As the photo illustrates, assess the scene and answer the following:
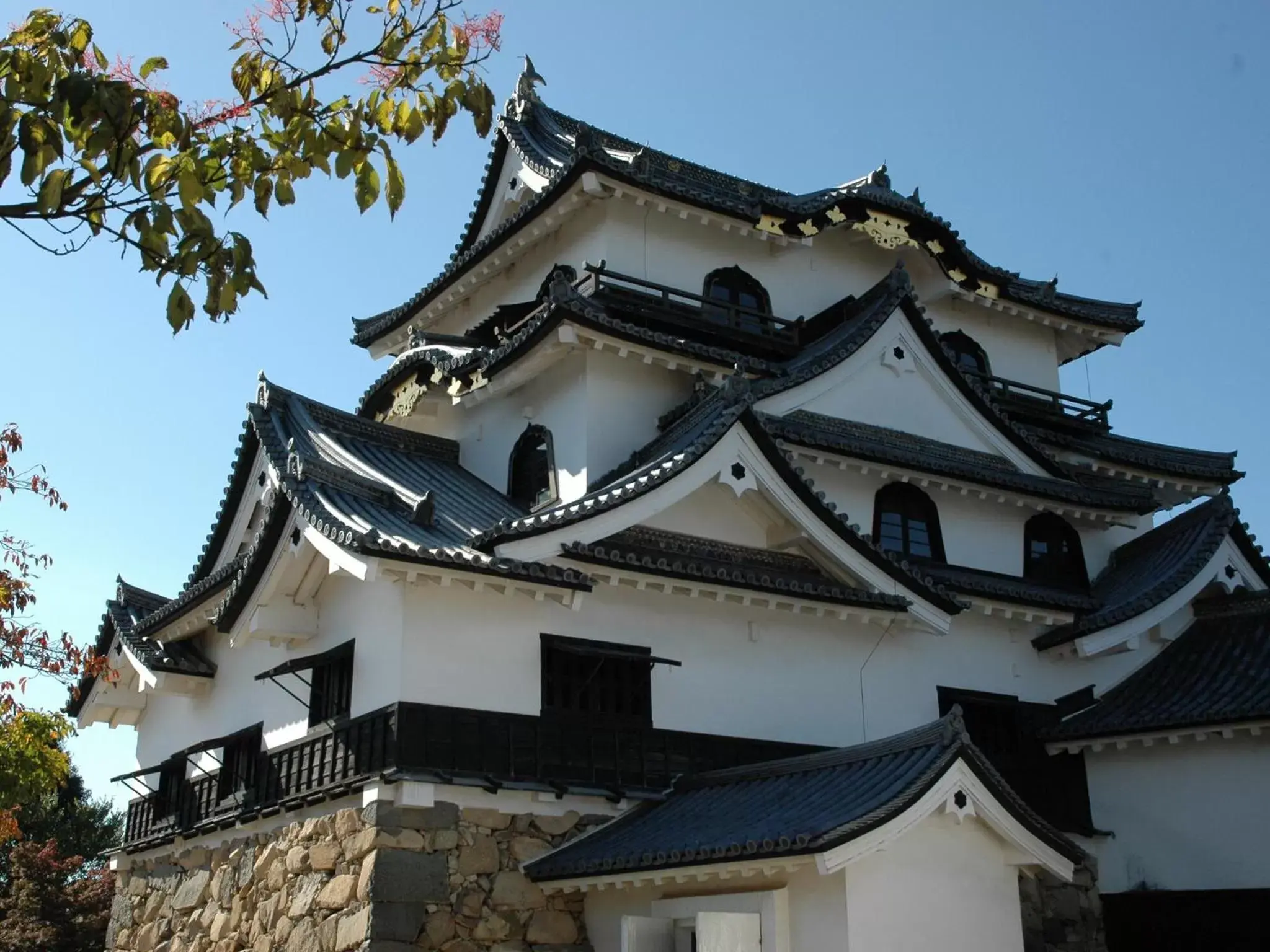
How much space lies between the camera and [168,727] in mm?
18922

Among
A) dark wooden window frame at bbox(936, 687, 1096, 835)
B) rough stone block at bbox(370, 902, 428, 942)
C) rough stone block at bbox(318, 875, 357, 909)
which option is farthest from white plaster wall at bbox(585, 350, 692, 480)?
rough stone block at bbox(370, 902, 428, 942)

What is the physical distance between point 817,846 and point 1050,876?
6644 mm

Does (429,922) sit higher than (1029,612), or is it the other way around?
(1029,612)

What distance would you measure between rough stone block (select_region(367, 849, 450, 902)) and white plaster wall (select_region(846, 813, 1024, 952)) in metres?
3.99

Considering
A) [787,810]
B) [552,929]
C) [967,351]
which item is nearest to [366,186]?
[787,810]

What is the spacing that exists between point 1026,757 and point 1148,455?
258 inches

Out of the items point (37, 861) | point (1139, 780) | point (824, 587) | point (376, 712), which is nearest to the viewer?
point (376, 712)

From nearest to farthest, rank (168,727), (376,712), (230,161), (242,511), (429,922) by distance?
(230,161) → (429,922) → (376,712) → (242,511) → (168,727)

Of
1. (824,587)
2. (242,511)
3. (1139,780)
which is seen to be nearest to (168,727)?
(242,511)

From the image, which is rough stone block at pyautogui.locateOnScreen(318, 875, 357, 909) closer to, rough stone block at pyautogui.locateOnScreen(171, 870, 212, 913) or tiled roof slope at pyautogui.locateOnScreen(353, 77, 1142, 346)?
rough stone block at pyautogui.locateOnScreen(171, 870, 212, 913)

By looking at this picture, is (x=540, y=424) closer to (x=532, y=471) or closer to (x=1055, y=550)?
(x=532, y=471)

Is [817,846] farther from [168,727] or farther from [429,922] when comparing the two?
[168,727]

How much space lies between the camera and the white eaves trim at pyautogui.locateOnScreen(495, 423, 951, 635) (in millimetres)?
13391

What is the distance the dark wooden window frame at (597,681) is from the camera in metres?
13.9
